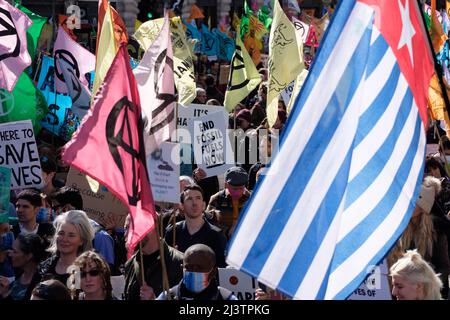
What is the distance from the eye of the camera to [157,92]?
6832 mm

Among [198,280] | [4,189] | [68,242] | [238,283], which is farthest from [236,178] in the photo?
[198,280]

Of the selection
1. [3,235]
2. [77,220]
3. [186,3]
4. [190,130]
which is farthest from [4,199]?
[186,3]

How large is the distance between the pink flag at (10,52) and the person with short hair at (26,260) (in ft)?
12.7

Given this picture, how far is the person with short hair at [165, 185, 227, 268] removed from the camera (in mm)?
7918

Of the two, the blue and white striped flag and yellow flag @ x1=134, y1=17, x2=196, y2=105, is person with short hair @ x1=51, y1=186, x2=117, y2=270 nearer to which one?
the blue and white striped flag

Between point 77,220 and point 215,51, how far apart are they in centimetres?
2161

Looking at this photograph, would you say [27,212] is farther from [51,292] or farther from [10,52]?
[10,52]

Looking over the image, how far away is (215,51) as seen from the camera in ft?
92.6

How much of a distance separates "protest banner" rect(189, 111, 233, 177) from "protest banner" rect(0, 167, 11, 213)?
292cm

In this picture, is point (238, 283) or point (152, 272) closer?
point (152, 272)

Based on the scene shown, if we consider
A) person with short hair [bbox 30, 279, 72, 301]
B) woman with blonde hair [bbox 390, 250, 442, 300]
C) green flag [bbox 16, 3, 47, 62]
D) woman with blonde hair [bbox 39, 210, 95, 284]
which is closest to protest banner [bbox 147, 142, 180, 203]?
woman with blonde hair [bbox 39, 210, 95, 284]

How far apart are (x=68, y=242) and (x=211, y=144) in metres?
4.22

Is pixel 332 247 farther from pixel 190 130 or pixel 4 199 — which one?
pixel 190 130

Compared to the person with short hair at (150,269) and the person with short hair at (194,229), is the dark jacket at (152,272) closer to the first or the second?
the person with short hair at (150,269)
